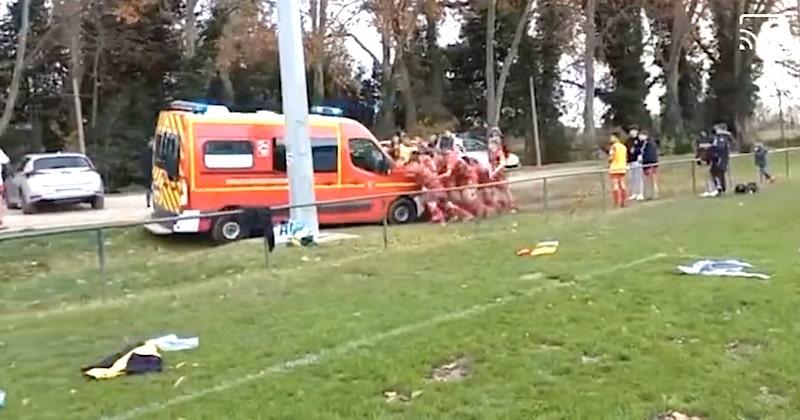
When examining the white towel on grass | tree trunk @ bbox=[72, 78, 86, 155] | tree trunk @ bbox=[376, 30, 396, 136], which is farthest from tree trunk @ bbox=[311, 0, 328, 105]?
the white towel on grass

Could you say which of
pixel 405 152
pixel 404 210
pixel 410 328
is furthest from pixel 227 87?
pixel 410 328

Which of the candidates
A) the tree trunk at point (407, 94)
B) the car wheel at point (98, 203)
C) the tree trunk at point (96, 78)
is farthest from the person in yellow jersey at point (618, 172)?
the tree trunk at point (96, 78)

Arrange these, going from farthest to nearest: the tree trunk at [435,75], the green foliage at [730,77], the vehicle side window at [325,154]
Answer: the green foliage at [730,77], the tree trunk at [435,75], the vehicle side window at [325,154]

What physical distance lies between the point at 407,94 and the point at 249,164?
25.7m

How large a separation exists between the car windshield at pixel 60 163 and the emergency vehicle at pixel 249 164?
8.03m

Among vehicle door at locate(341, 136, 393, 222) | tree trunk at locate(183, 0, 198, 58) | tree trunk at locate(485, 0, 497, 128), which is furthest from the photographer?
tree trunk at locate(183, 0, 198, 58)

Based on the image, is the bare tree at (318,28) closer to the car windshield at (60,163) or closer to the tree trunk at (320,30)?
the tree trunk at (320,30)

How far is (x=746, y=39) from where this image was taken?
52.3 metres

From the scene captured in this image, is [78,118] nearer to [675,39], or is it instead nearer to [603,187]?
[675,39]

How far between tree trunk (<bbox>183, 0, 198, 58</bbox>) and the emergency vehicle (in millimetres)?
22656

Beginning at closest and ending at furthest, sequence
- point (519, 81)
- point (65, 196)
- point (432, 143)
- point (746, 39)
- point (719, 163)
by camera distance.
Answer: point (719, 163)
point (65, 196)
point (432, 143)
point (519, 81)
point (746, 39)

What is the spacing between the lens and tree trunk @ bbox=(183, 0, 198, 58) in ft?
143

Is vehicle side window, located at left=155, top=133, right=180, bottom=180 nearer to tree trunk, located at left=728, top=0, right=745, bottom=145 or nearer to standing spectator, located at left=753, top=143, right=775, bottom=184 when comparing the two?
standing spectator, located at left=753, top=143, right=775, bottom=184

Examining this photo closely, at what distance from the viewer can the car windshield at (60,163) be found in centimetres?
2867
